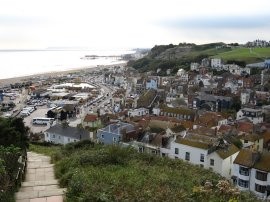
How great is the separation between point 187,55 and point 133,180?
373 feet

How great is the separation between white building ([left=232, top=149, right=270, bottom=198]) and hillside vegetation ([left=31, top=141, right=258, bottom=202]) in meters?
8.53

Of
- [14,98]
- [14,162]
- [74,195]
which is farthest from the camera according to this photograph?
[14,98]

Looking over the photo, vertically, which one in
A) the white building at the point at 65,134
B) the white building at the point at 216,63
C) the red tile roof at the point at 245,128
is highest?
the white building at the point at 216,63

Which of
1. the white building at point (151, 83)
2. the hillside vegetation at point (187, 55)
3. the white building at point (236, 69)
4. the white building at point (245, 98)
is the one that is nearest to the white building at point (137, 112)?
the white building at point (245, 98)

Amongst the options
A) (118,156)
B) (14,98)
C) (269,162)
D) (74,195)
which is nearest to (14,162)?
(74,195)

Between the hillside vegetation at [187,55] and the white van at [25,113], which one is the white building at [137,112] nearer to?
the white van at [25,113]

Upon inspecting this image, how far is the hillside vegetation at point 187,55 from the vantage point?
335ft

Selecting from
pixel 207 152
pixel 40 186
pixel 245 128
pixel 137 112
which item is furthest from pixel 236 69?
pixel 40 186

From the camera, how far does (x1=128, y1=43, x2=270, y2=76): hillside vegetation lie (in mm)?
101988

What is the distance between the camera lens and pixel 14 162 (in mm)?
9852

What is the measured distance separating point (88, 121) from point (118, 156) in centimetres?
2722

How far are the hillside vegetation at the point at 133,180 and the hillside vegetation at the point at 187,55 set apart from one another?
277 feet

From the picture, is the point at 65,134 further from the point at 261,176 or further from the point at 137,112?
the point at 261,176

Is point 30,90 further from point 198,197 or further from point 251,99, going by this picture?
point 198,197
